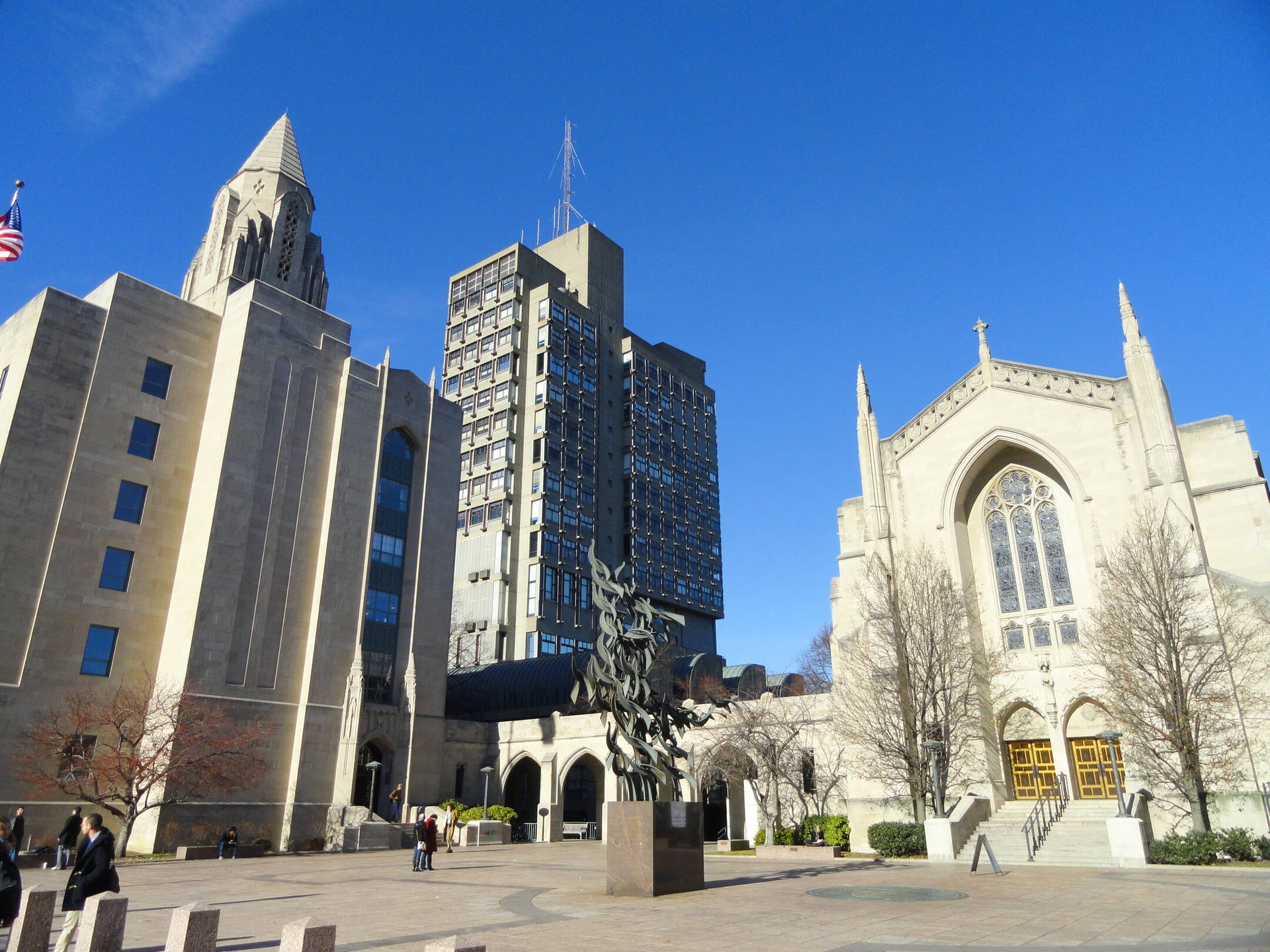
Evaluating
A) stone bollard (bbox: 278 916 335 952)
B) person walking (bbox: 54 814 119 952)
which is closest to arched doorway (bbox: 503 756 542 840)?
person walking (bbox: 54 814 119 952)

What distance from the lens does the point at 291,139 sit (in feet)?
174

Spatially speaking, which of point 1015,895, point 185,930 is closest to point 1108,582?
point 1015,895

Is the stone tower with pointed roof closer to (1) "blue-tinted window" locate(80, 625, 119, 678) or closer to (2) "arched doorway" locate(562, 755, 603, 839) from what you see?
(1) "blue-tinted window" locate(80, 625, 119, 678)

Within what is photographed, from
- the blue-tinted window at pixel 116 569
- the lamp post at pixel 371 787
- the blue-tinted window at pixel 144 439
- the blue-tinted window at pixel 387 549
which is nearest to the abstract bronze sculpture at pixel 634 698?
the lamp post at pixel 371 787

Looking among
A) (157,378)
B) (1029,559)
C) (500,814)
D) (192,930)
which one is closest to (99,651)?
(157,378)

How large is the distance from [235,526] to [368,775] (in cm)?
1396

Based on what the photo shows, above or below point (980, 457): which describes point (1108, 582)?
below

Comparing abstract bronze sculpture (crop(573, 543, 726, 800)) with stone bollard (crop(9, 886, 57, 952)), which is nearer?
stone bollard (crop(9, 886, 57, 952))

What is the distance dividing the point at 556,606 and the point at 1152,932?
2310 inches

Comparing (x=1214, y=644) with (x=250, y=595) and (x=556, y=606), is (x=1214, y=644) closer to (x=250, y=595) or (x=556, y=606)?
(x=250, y=595)

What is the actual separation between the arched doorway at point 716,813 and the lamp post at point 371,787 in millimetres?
16456

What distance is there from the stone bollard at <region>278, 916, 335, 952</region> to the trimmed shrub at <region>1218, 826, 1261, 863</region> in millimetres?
24676

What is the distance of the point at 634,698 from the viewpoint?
18438mm

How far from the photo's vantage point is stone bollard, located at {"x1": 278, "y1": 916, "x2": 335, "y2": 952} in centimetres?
791
